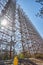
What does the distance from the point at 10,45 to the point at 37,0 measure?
0.71 m

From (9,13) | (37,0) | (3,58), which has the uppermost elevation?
(37,0)

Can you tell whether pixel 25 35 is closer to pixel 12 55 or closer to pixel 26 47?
pixel 26 47

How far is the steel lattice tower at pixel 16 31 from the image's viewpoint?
201cm

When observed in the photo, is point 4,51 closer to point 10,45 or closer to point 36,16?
point 10,45

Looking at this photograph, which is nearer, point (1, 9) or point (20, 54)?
point (20, 54)

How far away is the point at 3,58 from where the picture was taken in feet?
6.29

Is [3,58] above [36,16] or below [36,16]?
below

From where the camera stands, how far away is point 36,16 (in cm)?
205

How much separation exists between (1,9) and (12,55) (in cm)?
65

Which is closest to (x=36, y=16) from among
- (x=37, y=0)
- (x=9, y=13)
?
(x=37, y=0)

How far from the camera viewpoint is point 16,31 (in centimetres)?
206

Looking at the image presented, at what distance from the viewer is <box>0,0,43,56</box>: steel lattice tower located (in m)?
2.01

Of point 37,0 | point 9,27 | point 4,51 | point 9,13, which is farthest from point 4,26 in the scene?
point 37,0

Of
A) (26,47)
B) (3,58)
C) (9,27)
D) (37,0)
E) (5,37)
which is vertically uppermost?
(37,0)
